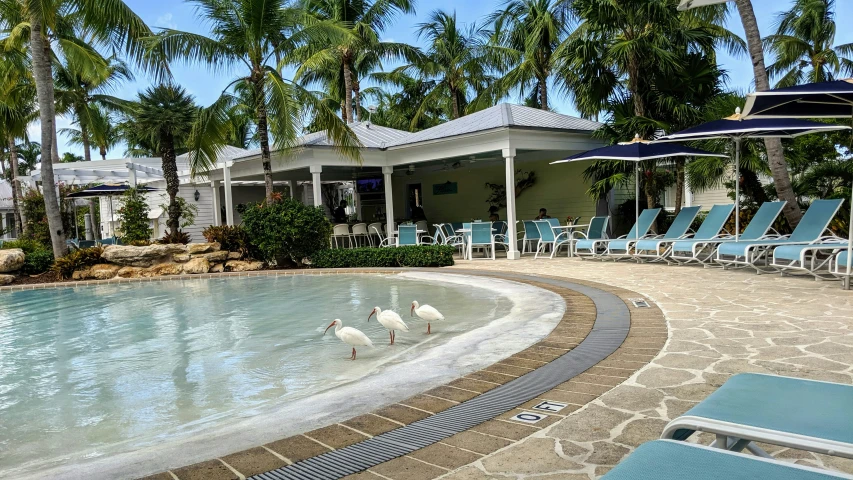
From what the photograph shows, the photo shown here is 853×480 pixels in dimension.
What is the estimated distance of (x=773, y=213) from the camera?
962 centimetres

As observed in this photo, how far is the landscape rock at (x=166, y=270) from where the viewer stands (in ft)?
45.2

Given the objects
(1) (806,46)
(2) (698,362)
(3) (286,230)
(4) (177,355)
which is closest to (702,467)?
(2) (698,362)

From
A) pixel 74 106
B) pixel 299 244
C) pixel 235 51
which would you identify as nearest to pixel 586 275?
pixel 299 244

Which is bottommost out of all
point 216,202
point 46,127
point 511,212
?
point 511,212

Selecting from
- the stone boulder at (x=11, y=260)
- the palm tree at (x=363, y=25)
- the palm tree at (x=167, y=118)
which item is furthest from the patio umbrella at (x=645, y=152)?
the stone boulder at (x=11, y=260)

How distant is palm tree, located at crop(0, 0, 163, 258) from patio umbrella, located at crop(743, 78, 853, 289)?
12.3 meters

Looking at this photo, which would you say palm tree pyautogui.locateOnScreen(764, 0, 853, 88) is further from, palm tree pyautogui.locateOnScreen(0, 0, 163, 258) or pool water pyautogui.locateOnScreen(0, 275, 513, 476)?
palm tree pyautogui.locateOnScreen(0, 0, 163, 258)

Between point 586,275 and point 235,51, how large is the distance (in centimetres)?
964

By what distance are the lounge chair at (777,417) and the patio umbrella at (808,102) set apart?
4.89 metres

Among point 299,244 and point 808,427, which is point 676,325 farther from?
point 299,244

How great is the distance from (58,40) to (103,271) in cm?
691

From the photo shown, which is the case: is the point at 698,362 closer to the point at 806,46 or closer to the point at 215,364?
the point at 215,364

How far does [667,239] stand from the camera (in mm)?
10727

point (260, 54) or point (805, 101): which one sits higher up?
point (260, 54)
